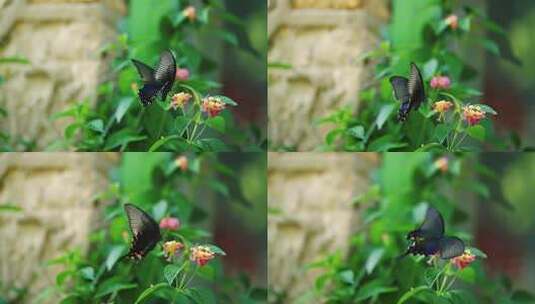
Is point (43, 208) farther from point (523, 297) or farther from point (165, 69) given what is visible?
point (523, 297)

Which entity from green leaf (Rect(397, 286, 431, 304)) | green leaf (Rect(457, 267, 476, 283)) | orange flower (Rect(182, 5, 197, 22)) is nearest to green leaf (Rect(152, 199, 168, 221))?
orange flower (Rect(182, 5, 197, 22))

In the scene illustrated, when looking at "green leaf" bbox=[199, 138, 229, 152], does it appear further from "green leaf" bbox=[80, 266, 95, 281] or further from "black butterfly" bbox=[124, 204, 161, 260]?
"green leaf" bbox=[80, 266, 95, 281]

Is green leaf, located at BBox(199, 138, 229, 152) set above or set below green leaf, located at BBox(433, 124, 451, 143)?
below

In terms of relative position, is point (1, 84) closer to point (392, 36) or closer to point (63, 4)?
point (63, 4)

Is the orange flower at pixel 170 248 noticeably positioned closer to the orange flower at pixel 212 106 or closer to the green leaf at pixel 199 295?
the green leaf at pixel 199 295

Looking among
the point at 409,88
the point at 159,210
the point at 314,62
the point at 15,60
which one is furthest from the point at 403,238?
the point at 15,60

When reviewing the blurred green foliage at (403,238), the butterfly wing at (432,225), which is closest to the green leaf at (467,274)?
the blurred green foliage at (403,238)

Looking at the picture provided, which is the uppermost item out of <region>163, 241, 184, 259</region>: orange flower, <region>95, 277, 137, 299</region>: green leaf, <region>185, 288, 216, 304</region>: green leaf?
<region>163, 241, 184, 259</region>: orange flower

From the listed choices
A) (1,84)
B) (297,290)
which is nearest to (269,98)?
(297,290)
